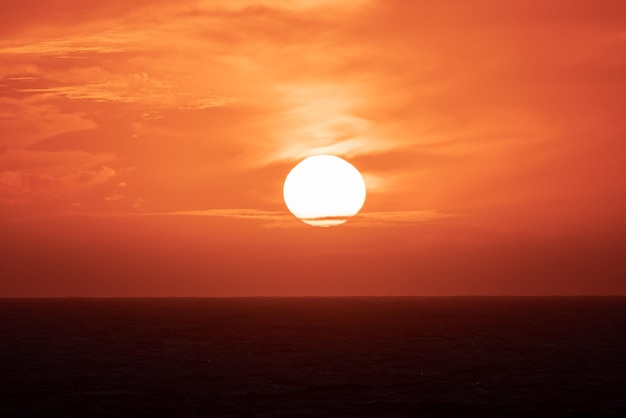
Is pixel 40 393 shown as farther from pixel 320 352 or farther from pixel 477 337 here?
pixel 477 337

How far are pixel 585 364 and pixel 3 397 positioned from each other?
215 feet

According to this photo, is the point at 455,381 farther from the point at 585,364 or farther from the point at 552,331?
the point at 552,331

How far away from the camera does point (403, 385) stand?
84500mm

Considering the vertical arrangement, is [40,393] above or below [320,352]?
below

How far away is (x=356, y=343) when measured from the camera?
132 metres

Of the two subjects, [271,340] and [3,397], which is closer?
[3,397]

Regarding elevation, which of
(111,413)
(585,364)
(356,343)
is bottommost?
(111,413)

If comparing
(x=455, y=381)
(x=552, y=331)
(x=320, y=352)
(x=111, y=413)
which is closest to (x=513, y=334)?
(x=552, y=331)

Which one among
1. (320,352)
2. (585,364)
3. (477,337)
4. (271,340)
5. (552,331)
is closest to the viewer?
(585,364)

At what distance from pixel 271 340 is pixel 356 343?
1515 centimetres

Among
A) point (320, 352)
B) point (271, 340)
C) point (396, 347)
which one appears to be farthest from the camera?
point (271, 340)

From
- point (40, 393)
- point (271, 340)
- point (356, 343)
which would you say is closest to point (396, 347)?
point (356, 343)

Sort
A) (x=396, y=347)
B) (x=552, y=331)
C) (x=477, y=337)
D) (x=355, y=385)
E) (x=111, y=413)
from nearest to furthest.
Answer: (x=111, y=413)
(x=355, y=385)
(x=396, y=347)
(x=477, y=337)
(x=552, y=331)

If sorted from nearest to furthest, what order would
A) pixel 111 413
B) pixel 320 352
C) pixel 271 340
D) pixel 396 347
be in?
1. pixel 111 413
2. pixel 320 352
3. pixel 396 347
4. pixel 271 340
